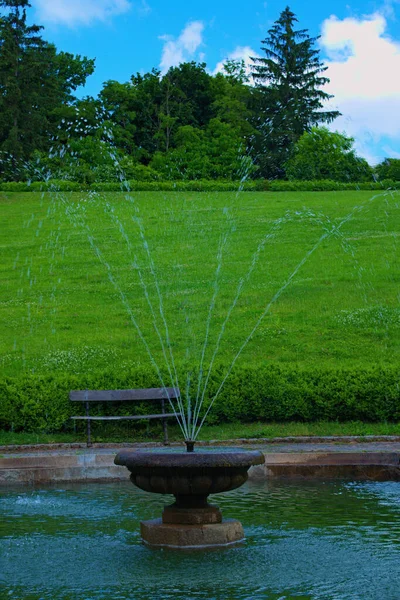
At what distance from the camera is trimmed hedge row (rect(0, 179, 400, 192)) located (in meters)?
38.2

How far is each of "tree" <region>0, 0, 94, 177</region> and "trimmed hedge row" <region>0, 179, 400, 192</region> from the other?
11.6m

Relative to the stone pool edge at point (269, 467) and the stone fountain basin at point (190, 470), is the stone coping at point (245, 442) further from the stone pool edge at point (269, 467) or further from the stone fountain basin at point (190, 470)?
the stone fountain basin at point (190, 470)

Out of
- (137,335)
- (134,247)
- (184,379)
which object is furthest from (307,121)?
(184,379)

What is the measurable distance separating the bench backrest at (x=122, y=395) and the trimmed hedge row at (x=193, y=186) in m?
24.7

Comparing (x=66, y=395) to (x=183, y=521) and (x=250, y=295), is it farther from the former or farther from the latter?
(x=250, y=295)

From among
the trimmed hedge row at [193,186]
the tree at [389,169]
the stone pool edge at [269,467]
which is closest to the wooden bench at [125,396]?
the stone pool edge at [269,467]

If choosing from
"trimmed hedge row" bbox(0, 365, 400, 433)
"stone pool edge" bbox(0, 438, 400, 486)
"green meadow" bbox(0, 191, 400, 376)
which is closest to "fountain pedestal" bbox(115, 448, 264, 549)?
"stone pool edge" bbox(0, 438, 400, 486)

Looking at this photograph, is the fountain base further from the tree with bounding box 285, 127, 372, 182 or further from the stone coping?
the tree with bounding box 285, 127, 372, 182

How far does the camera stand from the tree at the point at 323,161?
152 feet

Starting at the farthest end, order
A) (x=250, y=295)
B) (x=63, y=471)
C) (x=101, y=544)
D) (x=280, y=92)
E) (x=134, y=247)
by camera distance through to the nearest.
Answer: (x=280, y=92), (x=134, y=247), (x=250, y=295), (x=63, y=471), (x=101, y=544)

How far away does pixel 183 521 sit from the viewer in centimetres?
767

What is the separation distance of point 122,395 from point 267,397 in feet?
7.52

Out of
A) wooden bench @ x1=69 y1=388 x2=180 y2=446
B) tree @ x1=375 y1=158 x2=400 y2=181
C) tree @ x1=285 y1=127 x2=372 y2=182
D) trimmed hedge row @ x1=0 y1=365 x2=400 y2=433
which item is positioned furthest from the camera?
tree @ x1=285 y1=127 x2=372 y2=182

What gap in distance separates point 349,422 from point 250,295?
826 cm
